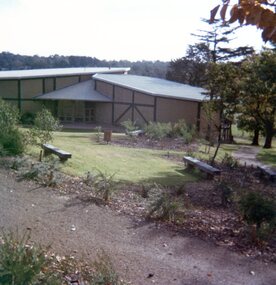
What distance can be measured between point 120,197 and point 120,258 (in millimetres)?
3047

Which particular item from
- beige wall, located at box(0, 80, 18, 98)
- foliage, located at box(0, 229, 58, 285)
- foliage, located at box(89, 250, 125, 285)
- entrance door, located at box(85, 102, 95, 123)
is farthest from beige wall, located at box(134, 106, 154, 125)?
foliage, located at box(0, 229, 58, 285)

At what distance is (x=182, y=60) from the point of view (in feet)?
180

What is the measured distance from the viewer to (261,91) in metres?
22.1

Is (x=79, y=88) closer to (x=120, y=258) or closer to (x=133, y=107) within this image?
(x=133, y=107)

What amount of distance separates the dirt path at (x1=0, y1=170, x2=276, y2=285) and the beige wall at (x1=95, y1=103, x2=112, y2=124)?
2902 centimetres

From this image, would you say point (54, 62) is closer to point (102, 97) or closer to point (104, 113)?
point (104, 113)

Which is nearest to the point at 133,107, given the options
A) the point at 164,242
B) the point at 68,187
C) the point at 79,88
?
the point at 79,88

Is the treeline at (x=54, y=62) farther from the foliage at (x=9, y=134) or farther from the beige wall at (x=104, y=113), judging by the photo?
the foliage at (x=9, y=134)

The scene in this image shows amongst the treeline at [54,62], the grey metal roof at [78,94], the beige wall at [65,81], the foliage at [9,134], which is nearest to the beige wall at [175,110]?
the grey metal roof at [78,94]

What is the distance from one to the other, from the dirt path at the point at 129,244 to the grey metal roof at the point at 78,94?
28.6 meters

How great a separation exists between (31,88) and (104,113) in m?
6.09

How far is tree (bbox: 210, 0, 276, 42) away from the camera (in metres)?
2.72

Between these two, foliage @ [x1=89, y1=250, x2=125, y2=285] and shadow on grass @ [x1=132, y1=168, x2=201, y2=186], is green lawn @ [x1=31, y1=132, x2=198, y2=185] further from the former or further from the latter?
foliage @ [x1=89, y1=250, x2=125, y2=285]

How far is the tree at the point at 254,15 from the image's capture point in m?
2.72
